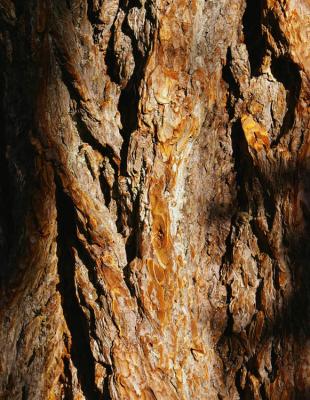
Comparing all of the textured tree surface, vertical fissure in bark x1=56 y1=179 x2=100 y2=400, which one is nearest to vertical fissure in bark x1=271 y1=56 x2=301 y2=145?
the textured tree surface

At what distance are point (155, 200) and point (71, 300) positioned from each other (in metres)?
0.40

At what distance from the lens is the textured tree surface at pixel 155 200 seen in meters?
1.69

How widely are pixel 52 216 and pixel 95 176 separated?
17 centimetres

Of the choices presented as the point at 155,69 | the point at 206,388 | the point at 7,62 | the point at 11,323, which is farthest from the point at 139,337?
the point at 7,62

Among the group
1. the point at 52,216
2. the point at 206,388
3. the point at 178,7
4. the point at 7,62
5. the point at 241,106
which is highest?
the point at 178,7

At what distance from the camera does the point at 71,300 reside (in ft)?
5.87

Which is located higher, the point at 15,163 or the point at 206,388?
the point at 15,163

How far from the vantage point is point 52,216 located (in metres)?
1.76

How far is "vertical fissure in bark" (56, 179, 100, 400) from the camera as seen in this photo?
1.75 m

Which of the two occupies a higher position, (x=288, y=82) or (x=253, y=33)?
(x=253, y=33)

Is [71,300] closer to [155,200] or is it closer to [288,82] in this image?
[155,200]

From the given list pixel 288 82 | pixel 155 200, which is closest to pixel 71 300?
pixel 155 200

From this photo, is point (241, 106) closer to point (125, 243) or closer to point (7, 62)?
point (125, 243)

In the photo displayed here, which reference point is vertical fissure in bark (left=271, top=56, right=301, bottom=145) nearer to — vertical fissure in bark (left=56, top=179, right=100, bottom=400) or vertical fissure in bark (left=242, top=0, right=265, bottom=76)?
vertical fissure in bark (left=242, top=0, right=265, bottom=76)
